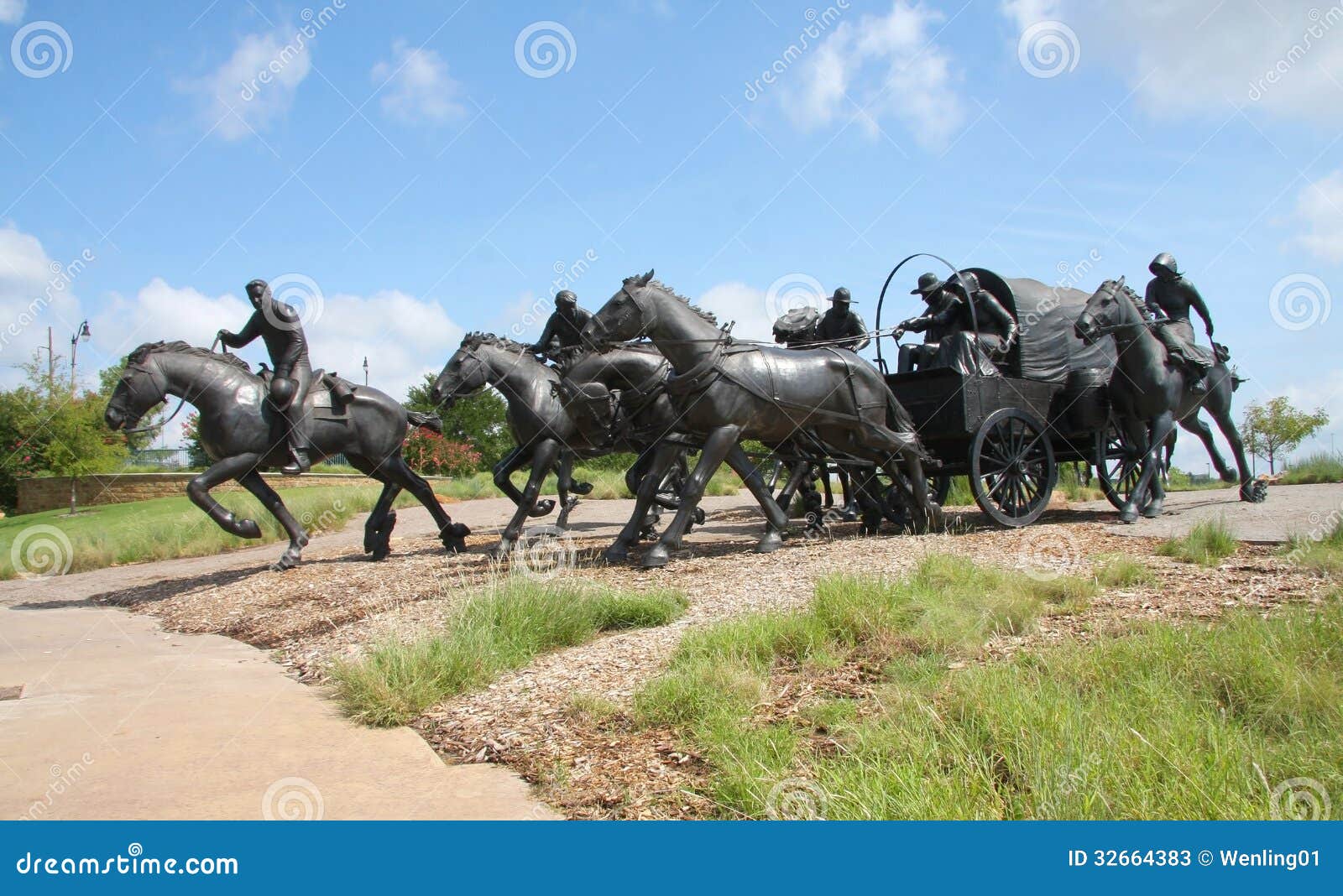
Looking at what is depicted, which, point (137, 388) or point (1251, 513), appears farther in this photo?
point (1251, 513)

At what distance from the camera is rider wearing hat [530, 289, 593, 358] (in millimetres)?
10859

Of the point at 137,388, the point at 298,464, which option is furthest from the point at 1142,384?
the point at 137,388

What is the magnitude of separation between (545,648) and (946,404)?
5594 mm

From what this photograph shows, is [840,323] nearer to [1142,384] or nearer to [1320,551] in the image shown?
[1142,384]

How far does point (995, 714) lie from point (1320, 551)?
14.3ft

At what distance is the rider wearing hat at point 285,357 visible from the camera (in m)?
10.3

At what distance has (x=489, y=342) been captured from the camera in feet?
36.5

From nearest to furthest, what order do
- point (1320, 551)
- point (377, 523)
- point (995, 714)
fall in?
point (995, 714)
point (1320, 551)
point (377, 523)

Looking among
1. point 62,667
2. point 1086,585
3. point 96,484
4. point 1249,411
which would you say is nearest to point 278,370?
point 62,667

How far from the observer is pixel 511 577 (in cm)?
683

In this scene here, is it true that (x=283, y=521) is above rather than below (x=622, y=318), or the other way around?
below

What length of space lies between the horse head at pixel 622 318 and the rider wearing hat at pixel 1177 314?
618 cm

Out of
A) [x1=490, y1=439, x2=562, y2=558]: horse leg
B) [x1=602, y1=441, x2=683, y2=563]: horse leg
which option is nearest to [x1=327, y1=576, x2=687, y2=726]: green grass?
[x1=602, y1=441, x2=683, y2=563]: horse leg
